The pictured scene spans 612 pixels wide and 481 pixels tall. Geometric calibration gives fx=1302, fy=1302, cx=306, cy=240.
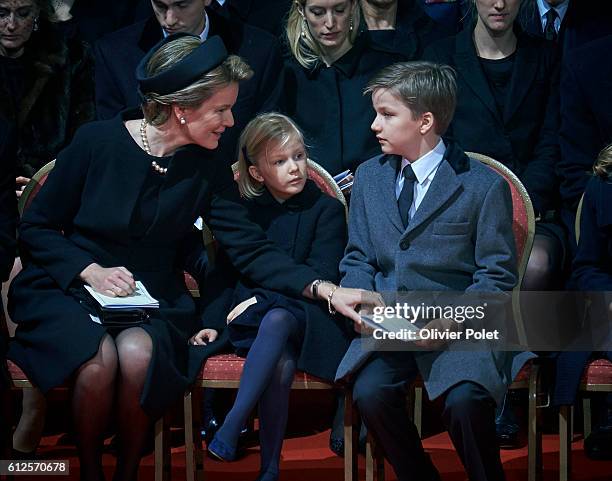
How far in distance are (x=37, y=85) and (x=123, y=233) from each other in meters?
1.19

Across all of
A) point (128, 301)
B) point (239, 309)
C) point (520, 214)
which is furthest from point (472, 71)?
point (128, 301)

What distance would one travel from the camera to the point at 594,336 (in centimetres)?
436

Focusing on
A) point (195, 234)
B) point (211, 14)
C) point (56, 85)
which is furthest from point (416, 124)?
point (56, 85)

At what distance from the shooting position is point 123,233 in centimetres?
437

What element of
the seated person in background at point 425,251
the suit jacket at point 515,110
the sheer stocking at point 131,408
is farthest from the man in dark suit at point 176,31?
the sheer stocking at point 131,408

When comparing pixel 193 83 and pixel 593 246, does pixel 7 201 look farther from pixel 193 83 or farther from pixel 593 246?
pixel 593 246

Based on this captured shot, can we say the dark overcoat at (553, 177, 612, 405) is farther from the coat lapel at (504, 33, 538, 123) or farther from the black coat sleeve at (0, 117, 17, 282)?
the black coat sleeve at (0, 117, 17, 282)

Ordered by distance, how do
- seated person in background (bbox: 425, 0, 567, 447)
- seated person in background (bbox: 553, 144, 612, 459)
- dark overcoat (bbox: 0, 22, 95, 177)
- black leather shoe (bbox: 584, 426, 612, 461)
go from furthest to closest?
1. dark overcoat (bbox: 0, 22, 95, 177)
2. seated person in background (bbox: 425, 0, 567, 447)
3. black leather shoe (bbox: 584, 426, 612, 461)
4. seated person in background (bbox: 553, 144, 612, 459)

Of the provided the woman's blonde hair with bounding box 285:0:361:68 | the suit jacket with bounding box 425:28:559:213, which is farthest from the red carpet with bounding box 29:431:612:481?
the woman's blonde hair with bounding box 285:0:361:68

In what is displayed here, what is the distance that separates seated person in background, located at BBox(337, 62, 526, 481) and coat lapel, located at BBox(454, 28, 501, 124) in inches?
28.1

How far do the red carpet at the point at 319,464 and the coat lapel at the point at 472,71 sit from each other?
1342mm

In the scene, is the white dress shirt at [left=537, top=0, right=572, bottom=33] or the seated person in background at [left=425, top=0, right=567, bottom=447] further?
the white dress shirt at [left=537, top=0, right=572, bottom=33]

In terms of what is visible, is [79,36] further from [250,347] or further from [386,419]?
[386,419]

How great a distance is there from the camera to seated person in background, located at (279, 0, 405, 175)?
5.15m
